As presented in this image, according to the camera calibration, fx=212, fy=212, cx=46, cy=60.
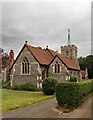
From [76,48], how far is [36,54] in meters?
21.0

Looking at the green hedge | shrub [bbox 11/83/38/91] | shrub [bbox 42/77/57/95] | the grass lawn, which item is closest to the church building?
shrub [bbox 11/83/38/91]

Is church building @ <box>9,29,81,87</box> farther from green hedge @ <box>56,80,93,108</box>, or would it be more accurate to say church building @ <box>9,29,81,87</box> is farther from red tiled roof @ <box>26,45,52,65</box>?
green hedge @ <box>56,80,93,108</box>

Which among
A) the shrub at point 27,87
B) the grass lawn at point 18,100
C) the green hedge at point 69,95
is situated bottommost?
the grass lawn at point 18,100

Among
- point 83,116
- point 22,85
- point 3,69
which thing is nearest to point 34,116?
point 83,116

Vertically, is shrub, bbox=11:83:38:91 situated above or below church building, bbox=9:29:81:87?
below

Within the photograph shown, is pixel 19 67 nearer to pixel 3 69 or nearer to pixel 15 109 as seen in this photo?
pixel 3 69

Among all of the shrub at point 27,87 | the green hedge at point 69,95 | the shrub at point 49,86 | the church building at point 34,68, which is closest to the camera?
the green hedge at point 69,95

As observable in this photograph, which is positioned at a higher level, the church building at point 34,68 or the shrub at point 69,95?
the church building at point 34,68

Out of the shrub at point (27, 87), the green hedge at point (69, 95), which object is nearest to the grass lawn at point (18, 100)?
the green hedge at point (69, 95)

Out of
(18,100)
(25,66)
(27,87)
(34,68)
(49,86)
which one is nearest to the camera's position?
(18,100)

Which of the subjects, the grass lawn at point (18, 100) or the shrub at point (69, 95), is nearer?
the shrub at point (69, 95)

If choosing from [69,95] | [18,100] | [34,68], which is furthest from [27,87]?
[69,95]

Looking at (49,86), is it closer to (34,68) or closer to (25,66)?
(34,68)

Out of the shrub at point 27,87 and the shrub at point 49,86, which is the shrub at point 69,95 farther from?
the shrub at point 27,87
